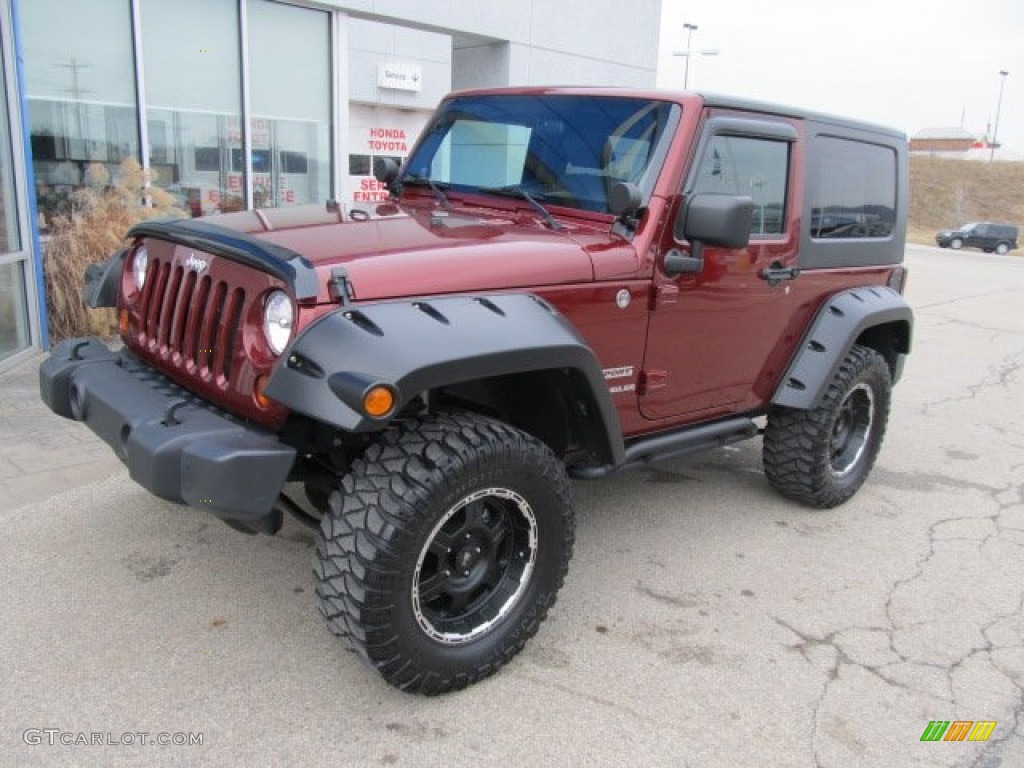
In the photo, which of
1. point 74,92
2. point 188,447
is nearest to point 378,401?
point 188,447

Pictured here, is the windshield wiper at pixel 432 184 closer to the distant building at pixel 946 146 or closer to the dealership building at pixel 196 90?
the dealership building at pixel 196 90

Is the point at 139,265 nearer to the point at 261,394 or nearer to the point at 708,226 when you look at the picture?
the point at 261,394

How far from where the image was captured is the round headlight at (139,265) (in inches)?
135

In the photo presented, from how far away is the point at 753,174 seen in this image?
153 inches

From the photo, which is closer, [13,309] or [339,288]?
[339,288]

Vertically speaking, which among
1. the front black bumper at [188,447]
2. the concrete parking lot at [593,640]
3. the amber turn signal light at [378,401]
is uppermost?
the amber turn signal light at [378,401]

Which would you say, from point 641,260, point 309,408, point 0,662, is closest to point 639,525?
point 641,260

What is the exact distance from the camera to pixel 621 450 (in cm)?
320

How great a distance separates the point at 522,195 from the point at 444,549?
1.60 metres

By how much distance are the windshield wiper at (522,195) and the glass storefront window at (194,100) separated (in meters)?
5.32

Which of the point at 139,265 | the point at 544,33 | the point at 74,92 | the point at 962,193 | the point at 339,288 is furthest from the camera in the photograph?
the point at 962,193

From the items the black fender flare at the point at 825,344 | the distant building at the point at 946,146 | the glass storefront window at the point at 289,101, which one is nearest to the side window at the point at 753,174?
the black fender flare at the point at 825,344

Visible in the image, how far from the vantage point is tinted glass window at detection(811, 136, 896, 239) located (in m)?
4.24

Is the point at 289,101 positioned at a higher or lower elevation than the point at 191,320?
higher
